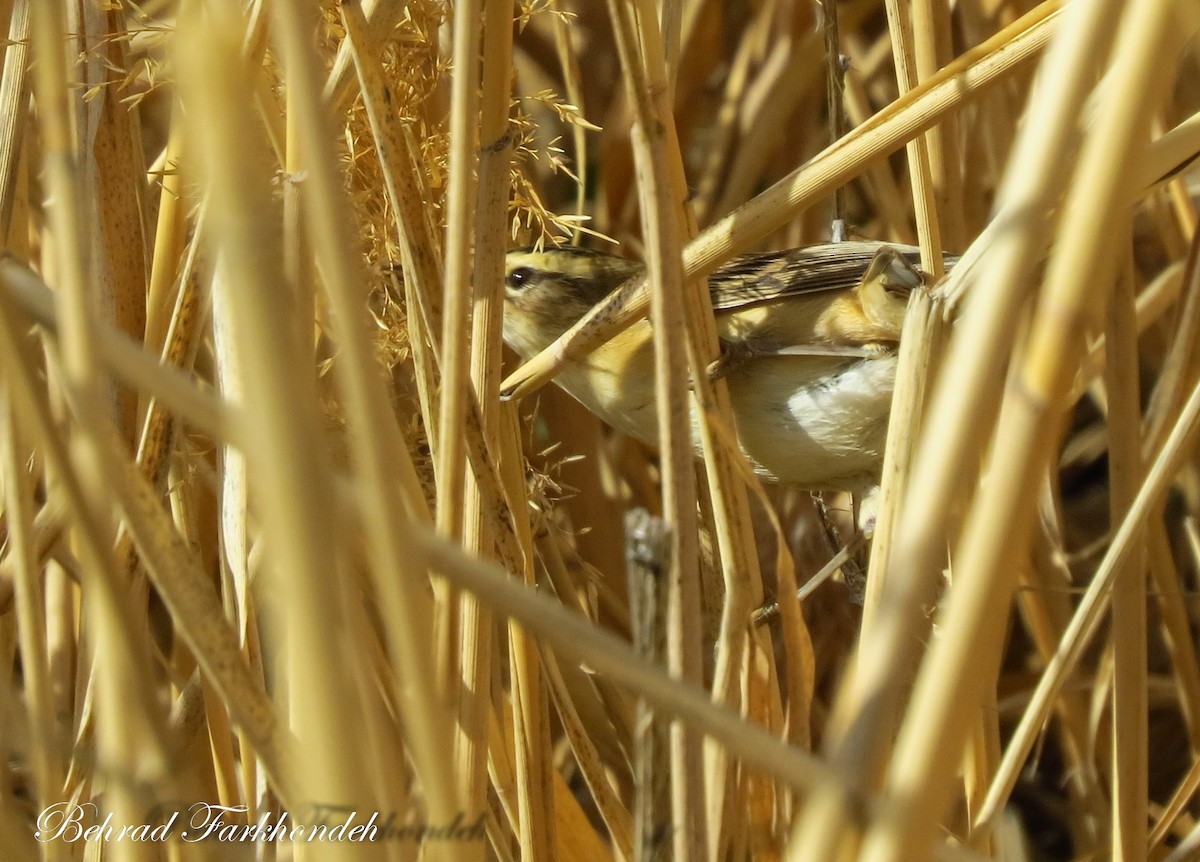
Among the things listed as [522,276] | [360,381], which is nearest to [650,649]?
[360,381]

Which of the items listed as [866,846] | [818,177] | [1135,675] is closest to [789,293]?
[818,177]

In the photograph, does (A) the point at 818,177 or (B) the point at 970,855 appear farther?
(A) the point at 818,177

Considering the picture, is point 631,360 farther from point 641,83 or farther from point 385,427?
point 385,427

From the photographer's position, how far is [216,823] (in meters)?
1.03

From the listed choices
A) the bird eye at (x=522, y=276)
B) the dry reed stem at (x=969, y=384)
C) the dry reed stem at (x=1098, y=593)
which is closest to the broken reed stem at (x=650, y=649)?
the dry reed stem at (x=969, y=384)

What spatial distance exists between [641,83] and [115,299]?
2.60 feet

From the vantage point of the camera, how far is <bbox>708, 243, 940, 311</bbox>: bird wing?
1.59 m

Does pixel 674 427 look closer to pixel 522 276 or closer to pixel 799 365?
pixel 799 365

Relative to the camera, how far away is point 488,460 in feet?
3.28

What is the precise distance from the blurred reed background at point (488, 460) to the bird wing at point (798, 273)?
0.12m

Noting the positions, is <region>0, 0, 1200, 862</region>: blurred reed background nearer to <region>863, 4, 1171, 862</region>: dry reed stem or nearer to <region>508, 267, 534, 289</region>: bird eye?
<region>863, 4, 1171, 862</region>: dry reed stem

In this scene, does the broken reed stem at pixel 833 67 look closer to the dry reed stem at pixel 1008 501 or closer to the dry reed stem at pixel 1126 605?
the dry reed stem at pixel 1126 605

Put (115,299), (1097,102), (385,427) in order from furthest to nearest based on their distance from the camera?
1. (115,299)
2. (1097,102)
3. (385,427)

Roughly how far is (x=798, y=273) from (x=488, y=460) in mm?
767
